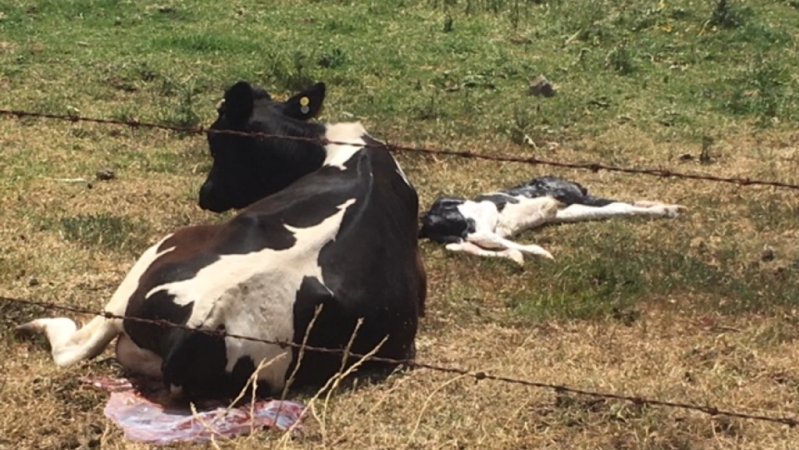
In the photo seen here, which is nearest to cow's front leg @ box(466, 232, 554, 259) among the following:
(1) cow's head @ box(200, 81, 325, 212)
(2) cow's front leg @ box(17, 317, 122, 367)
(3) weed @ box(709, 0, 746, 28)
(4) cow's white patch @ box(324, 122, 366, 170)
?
(4) cow's white patch @ box(324, 122, 366, 170)

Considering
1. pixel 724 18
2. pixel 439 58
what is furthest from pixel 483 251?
pixel 724 18

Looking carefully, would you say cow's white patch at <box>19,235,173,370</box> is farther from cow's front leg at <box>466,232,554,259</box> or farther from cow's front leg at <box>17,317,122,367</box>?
cow's front leg at <box>466,232,554,259</box>

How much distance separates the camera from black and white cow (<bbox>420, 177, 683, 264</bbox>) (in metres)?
8.23

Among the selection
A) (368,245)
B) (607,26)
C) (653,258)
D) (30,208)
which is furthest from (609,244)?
(607,26)

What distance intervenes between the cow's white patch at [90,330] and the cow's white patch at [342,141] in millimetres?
1235

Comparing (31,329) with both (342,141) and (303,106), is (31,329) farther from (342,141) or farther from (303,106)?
(303,106)

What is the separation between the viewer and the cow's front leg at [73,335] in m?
5.88

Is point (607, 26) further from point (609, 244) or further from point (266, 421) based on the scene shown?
point (266, 421)

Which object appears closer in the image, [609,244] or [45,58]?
[609,244]

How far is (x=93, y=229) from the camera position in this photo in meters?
7.97

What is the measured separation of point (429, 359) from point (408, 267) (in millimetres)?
442

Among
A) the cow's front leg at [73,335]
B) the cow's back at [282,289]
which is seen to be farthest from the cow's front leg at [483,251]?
the cow's front leg at [73,335]

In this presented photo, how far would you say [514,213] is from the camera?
8906 millimetres

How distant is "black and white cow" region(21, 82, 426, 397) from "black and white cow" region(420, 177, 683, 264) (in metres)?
1.40
